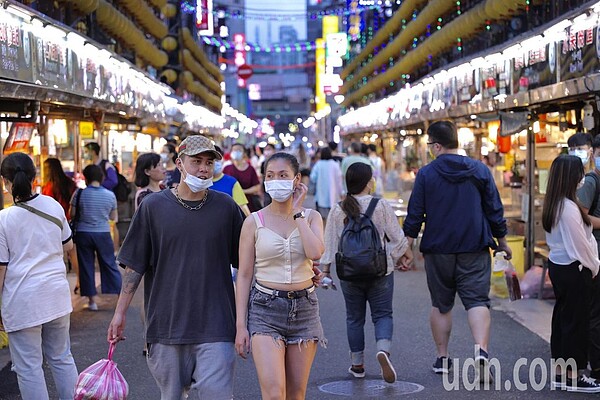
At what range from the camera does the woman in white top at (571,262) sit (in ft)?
24.2

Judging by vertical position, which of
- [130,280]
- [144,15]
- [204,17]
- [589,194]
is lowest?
[130,280]

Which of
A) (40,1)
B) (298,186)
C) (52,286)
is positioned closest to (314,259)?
(298,186)

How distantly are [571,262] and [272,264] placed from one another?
2.94 meters

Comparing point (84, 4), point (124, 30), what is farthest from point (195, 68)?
point (84, 4)

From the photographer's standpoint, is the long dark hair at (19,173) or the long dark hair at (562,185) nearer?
the long dark hair at (19,173)

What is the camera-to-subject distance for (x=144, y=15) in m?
26.5

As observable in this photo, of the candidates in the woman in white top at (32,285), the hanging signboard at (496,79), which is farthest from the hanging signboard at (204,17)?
the woman in white top at (32,285)

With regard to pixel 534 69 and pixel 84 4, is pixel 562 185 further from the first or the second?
pixel 84 4

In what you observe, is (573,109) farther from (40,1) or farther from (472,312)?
(40,1)

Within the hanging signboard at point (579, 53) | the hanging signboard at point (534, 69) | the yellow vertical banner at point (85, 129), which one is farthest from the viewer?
the yellow vertical banner at point (85, 129)

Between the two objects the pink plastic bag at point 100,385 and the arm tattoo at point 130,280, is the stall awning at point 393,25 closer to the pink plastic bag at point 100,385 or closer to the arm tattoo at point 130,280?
the arm tattoo at point 130,280

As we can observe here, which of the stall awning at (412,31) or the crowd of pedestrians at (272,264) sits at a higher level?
the stall awning at (412,31)

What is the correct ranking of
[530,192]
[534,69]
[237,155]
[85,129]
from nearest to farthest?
[534,69]
[530,192]
[237,155]
[85,129]

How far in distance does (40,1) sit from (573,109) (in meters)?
8.49
